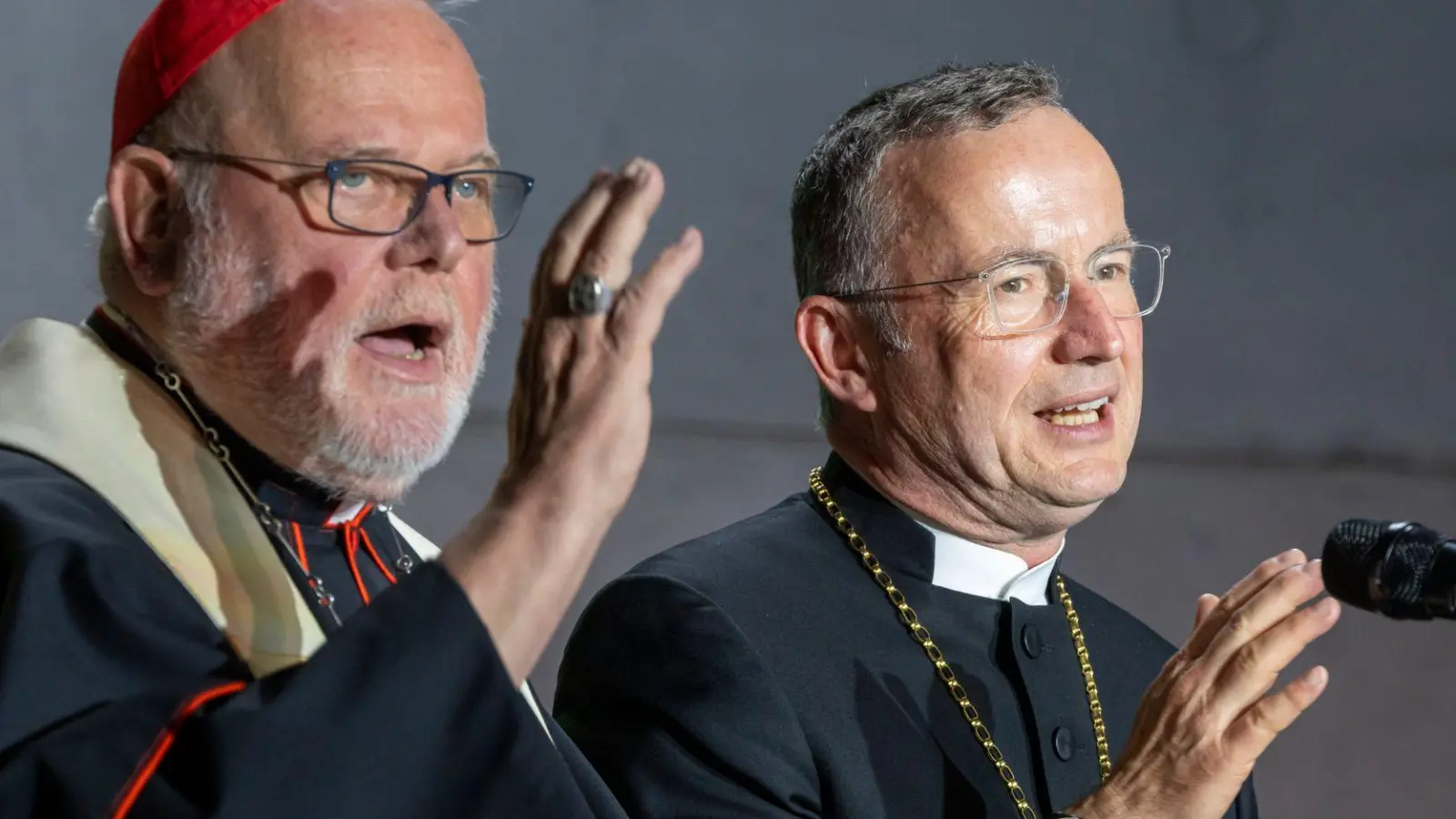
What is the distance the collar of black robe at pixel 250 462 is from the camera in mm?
2043

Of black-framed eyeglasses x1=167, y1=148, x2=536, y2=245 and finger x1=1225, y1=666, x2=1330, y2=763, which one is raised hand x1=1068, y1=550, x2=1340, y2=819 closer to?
finger x1=1225, y1=666, x2=1330, y2=763

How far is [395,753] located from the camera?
153 cm

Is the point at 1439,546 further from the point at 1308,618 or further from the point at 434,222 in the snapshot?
the point at 434,222

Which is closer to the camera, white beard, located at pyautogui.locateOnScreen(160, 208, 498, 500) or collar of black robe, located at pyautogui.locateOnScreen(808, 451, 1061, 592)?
white beard, located at pyautogui.locateOnScreen(160, 208, 498, 500)

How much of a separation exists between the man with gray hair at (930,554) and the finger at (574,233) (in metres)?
1.03

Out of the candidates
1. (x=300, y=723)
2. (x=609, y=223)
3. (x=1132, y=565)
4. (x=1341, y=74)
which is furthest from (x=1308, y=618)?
(x=1341, y=74)

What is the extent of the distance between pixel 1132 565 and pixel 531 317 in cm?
365

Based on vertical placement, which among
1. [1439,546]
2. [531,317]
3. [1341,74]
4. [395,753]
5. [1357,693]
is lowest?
[1357,693]

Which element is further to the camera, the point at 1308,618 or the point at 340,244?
the point at 1308,618

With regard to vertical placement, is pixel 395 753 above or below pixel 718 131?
below

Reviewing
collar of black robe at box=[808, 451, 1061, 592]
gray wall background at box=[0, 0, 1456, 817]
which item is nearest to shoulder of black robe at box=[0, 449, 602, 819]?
collar of black robe at box=[808, 451, 1061, 592]

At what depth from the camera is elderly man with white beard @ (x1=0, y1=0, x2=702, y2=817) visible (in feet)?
5.01

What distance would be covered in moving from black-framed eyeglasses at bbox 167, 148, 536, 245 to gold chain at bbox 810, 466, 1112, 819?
1027 mm

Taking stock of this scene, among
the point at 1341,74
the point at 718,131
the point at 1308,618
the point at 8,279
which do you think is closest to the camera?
the point at 1308,618
